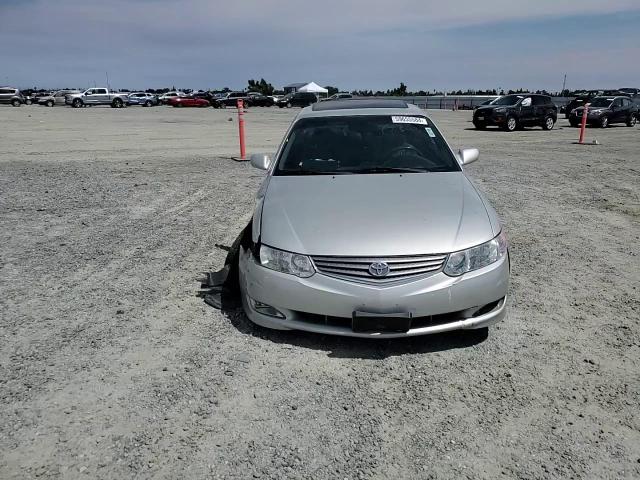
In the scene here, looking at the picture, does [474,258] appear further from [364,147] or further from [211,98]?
[211,98]

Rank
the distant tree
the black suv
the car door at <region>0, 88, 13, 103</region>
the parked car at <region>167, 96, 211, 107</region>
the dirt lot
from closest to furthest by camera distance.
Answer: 1. the dirt lot
2. the black suv
3. the car door at <region>0, 88, 13, 103</region>
4. the parked car at <region>167, 96, 211, 107</region>
5. the distant tree

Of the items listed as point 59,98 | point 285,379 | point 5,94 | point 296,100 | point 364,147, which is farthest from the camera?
point 296,100

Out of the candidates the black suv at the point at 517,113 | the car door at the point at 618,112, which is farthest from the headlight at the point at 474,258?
the car door at the point at 618,112

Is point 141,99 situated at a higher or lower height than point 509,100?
lower

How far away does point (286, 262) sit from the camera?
11.0 feet

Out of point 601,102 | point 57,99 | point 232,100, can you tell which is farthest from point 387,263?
point 57,99

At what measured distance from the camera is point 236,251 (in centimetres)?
464

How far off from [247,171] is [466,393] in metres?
8.47

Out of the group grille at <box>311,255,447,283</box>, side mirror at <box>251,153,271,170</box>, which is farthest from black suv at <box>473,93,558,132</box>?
grille at <box>311,255,447,283</box>

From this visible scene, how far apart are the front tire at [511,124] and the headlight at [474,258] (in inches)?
837

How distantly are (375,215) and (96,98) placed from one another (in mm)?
56276

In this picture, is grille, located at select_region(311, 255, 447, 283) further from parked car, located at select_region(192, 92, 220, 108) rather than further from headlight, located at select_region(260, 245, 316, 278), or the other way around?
parked car, located at select_region(192, 92, 220, 108)

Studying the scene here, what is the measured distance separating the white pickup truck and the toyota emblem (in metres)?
55.8

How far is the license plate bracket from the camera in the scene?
3160 mm
